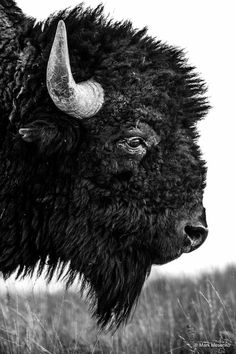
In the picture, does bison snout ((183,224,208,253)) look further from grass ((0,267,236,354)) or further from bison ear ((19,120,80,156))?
bison ear ((19,120,80,156))

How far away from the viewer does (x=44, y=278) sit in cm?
571

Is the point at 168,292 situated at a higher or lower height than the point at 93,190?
lower

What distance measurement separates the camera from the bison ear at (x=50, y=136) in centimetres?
520

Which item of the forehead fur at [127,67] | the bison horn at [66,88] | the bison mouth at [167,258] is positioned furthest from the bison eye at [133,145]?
the bison mouth at [167,258]

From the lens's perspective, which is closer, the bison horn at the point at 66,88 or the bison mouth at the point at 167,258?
the bison horn at the point at 66,88

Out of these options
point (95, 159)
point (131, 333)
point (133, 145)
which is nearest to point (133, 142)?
point (133, 145)

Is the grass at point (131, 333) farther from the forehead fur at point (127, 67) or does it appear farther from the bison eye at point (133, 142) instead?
the forehead fur at point (127, 67)

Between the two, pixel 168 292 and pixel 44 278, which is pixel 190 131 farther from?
pixel 168 292

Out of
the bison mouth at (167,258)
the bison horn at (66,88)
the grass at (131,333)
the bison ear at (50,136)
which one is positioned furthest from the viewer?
the grass at (131,333)

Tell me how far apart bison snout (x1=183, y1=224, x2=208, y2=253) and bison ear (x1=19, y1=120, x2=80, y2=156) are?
0.91m

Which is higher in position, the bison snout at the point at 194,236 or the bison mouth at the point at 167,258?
the bison snout at the point at 194,236

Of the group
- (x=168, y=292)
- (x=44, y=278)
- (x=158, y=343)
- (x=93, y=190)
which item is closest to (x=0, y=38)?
(x=93, y=190)

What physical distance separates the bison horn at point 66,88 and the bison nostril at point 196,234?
98cm

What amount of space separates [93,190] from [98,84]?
2.26ft
